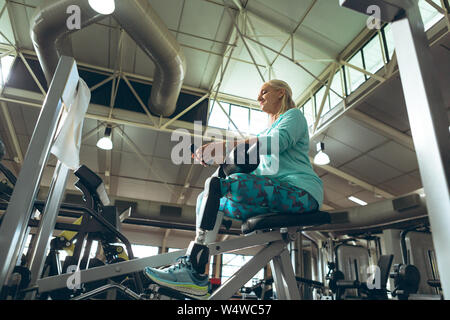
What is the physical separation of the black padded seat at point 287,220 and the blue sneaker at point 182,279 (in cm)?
32

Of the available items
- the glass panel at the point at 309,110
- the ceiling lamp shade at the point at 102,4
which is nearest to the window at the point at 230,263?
the glass panel at the point at 309,110

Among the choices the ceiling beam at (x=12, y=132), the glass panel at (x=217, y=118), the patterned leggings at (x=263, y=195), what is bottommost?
the patterned leggings at (x=263, y=195)

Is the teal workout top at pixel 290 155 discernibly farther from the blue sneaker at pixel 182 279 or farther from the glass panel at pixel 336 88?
the glass panel at pixel 336 88

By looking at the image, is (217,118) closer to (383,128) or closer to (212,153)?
(383,128)

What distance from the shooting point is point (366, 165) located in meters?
7.23

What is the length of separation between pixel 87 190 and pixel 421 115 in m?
2.05

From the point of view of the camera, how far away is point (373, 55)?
556 centimetres

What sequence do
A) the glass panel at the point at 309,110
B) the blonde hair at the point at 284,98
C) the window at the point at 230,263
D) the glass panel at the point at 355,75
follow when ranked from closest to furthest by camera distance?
the blonde hair at the point at 284,98 → the glass panel at the point at 355,75 → the glass panel at the point at 309,110 → the window at the point at 230,263

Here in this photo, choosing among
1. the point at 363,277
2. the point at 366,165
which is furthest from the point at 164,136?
the point at 363,277

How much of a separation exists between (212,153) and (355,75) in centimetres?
546

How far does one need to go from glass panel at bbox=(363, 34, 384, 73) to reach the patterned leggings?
5.10 m

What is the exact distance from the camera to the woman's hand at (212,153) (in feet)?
4.78

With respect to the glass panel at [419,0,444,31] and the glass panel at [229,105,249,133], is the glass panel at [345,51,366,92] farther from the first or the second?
the glass panel at [229,105,249,133]
